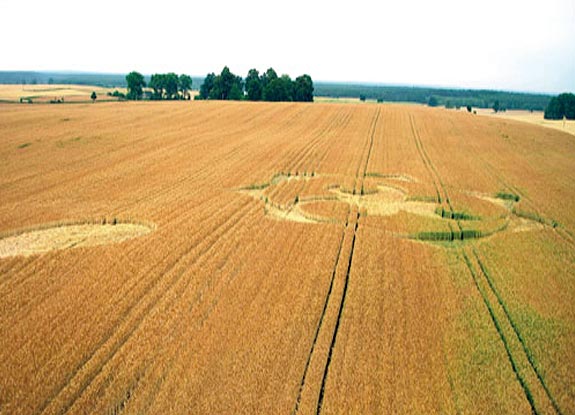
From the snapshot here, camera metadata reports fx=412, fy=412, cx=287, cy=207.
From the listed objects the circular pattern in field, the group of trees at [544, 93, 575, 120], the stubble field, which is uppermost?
the group of trees at [544, 93, 575, 120]

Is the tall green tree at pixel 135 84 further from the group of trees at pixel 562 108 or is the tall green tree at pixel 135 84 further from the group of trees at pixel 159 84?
the group of trees at pixel 562 108

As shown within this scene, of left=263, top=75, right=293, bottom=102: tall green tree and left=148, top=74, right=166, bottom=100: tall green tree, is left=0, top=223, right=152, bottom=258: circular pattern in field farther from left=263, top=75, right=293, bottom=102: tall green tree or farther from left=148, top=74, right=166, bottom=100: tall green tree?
left=148, top=74, right=166, bottom=100: tall green tree

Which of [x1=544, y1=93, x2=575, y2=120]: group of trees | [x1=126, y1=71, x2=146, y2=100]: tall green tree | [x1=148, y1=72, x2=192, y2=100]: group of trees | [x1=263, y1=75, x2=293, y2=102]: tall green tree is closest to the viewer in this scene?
[x1=263, y1=75, x2=293, y2=102]: tall green tree

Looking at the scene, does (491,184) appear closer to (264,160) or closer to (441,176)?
(441,176)

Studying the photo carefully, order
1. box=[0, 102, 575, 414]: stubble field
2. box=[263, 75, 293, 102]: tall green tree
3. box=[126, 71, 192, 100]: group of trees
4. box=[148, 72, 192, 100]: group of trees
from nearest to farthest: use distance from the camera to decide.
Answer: box=[0, 102, 575, 414]: stubble field, box=[263, 75, 293, 102]: tall green tree, box=[126, 71, 192, 100]: group of trees, box=[148, 72, 192, 100]: group of trees

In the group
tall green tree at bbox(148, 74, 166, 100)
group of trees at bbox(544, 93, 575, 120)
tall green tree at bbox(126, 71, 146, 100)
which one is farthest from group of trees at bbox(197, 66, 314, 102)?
group of trees at bbox(544, 93, 575, 120)

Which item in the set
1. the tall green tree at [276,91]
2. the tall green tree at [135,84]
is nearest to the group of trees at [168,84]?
the tall green tree at [135,84]
